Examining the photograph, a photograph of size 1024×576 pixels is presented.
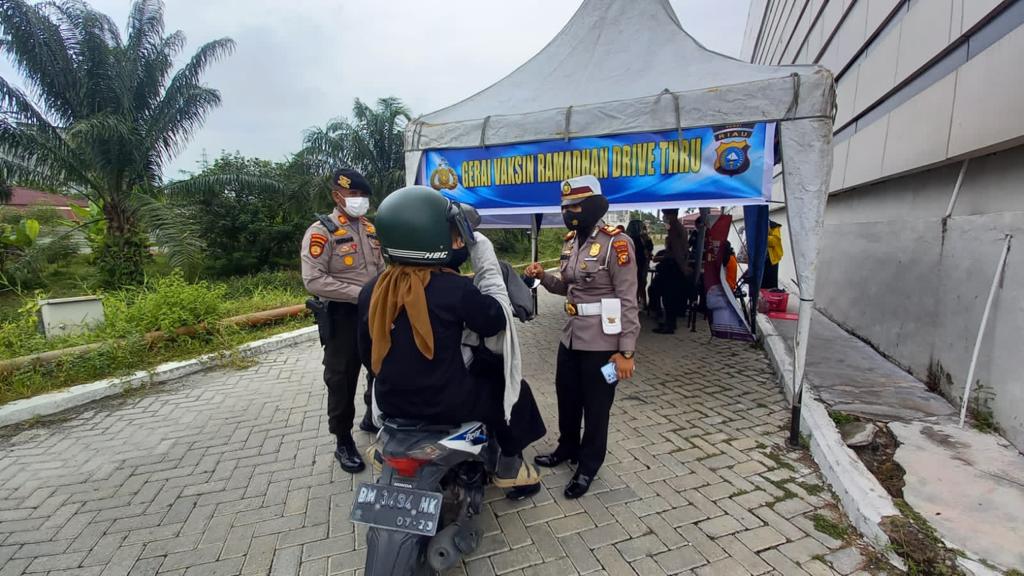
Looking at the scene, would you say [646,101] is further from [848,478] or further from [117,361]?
[117,361]

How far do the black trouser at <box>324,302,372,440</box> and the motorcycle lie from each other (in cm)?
105

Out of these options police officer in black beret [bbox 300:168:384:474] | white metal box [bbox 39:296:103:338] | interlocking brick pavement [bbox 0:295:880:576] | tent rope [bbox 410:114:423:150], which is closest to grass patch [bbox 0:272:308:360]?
white metal box [bbox 39:296:103:338]

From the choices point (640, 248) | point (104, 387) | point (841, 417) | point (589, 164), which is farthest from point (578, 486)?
point (640, 248)

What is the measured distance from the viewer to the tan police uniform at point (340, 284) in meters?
2.83

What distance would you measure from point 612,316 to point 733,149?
67.9 inches

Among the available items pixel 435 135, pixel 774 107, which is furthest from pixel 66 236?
pixel 774 107

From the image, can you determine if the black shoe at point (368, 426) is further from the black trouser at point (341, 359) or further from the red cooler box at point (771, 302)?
the red cooler box at point (771, 302)

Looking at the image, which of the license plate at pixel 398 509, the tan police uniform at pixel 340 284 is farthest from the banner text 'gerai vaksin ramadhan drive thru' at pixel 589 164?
the license plate at pixel 398 509

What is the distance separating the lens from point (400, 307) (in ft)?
6.01

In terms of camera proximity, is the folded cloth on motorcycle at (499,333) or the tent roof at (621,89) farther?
the tent roof at (621,89)

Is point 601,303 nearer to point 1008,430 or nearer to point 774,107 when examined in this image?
point 774,107

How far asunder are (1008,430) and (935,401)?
2.35ft

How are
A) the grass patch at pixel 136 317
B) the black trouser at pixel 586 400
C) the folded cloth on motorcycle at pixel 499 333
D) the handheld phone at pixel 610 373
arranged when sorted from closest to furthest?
the folded cloth on motorcycle at pixel 499 333 → the handheld phone at pixel 610 373 → the black trouser at pixel 586 400 → the grass patch at pixel 136 317

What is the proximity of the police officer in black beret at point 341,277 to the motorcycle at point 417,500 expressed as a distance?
107 centimetres
